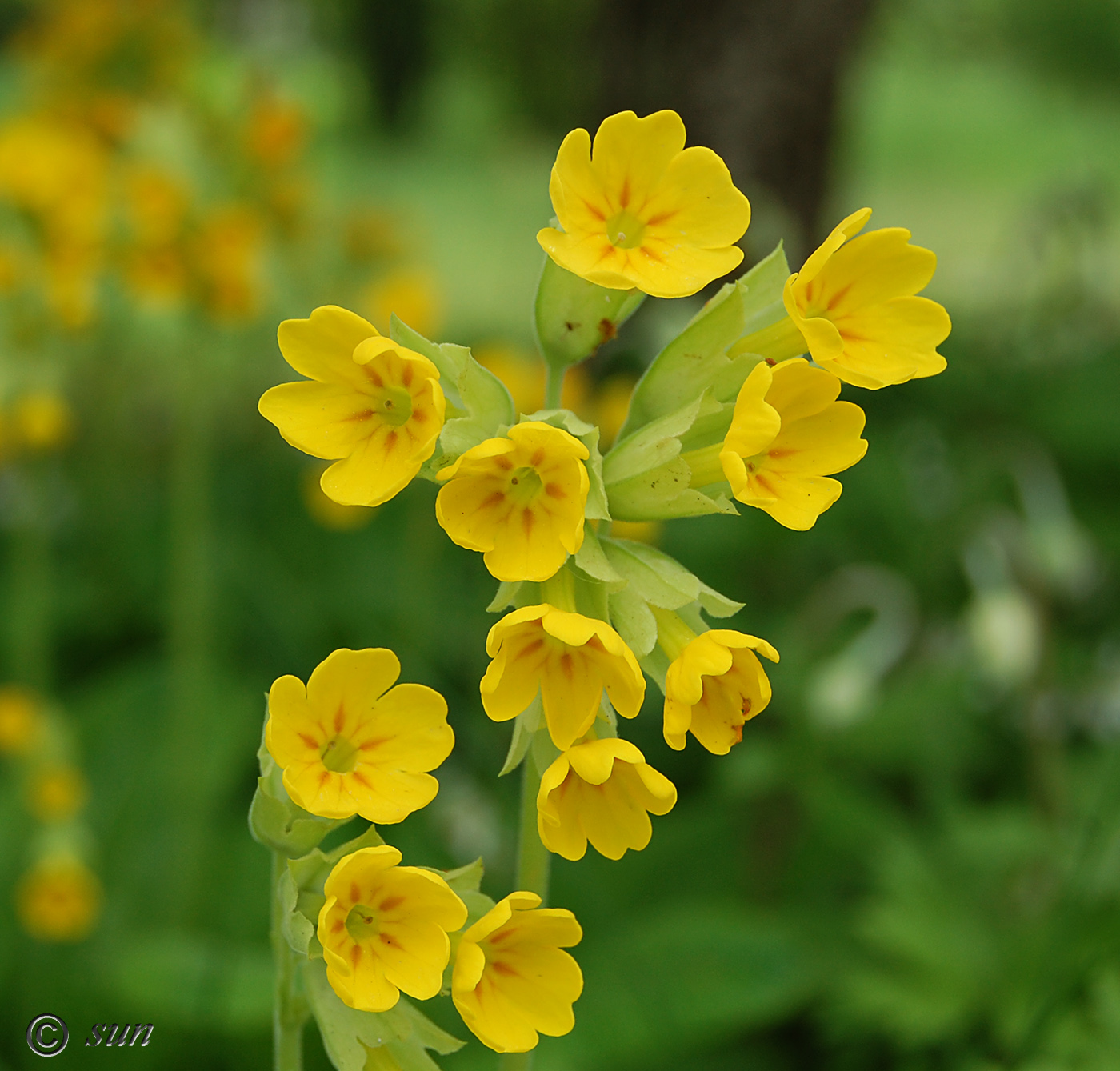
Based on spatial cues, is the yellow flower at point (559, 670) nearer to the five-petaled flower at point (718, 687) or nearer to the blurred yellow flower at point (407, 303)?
the five-petaled flower at point (718, 687)

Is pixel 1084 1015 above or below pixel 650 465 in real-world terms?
below

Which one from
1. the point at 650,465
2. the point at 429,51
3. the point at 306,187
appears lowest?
the point at 429,51

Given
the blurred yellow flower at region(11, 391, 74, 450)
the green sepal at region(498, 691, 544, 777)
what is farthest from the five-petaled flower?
the blurred yellow flower at region(11, 391, 74, 450)

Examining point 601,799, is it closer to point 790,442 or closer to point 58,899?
point 790,442

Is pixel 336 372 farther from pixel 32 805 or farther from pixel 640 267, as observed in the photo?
pixel 32 805

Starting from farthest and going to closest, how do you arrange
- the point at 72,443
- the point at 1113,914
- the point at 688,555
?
the point at 72,443 → the point at 688,555 → the point at 1113,914

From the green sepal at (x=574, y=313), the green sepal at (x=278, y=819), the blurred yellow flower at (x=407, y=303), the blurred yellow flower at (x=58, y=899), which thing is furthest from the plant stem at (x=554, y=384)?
the blurred yellow flower at (x=58, y=899)

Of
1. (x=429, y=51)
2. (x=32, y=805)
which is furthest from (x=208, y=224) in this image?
(x=429, y=51)

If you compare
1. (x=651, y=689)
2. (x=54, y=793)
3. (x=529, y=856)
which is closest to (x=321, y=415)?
(x=529, y=856)
